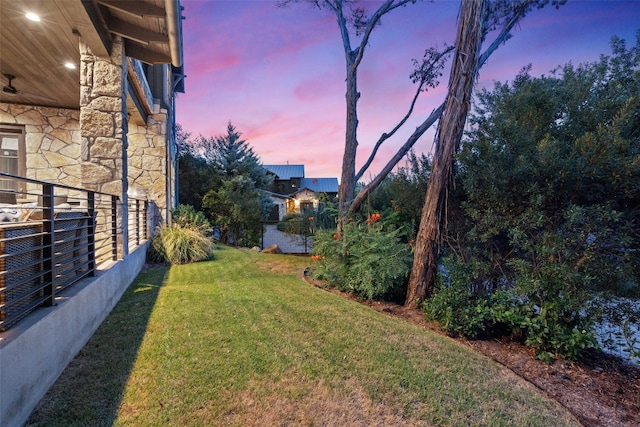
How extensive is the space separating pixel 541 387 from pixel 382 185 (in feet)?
14.5

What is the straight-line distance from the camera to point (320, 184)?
2592 centimetres

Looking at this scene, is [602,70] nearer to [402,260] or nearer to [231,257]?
[402,260]

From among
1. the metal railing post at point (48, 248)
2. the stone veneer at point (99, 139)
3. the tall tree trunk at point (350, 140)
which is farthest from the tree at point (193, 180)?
the metal railing post at point (48, 248)

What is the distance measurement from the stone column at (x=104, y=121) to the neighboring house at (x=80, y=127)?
12mm

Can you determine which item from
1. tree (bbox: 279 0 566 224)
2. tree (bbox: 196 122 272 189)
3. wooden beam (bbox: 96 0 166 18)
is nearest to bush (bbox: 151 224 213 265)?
tree (bbox: 279 0 566 224)

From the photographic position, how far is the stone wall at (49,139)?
6.12 m

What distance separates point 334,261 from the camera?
5246mm

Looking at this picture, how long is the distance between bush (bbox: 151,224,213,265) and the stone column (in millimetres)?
2049

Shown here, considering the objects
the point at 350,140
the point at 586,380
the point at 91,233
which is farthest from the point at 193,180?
the point at 586,380

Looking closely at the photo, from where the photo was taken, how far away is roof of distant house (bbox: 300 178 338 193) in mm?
24983

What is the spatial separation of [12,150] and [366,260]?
7173 millimetres

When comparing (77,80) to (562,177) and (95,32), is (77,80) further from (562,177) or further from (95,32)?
(562,177)

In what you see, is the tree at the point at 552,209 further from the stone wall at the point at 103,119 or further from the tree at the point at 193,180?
the tree at the point at 193,180

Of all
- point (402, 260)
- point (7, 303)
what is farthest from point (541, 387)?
point (7, 303)
